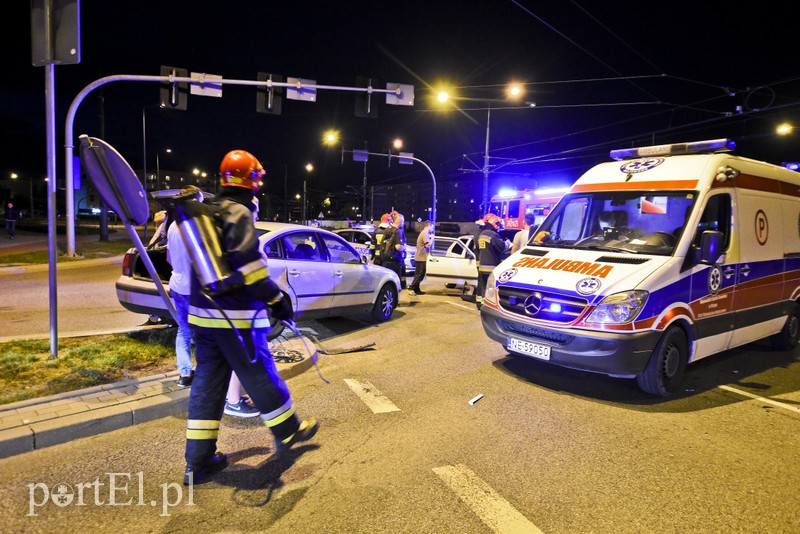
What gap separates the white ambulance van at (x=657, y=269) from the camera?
473 centimetres

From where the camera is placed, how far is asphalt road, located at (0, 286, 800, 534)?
2910 millimetres

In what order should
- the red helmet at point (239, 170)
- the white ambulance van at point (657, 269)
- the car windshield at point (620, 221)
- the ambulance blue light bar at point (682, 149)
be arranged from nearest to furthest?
the red helmet at point (239, 170) < the white ambulance van at point (657, 269) < the car windshield at point (620, 221) < the ambulance blue light bar at point (682, 149)

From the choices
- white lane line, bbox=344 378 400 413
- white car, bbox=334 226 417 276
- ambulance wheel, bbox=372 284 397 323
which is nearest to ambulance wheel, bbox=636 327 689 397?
white lane line, bbox=344 378 400 413

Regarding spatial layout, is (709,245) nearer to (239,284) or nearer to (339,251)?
(239,284)

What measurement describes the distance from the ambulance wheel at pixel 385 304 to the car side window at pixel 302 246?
1.76m

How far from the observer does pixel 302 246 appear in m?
7.18

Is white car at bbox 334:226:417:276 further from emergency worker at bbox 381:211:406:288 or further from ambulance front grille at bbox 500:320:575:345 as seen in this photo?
ambulance front grille at bbox 500:320:575:345

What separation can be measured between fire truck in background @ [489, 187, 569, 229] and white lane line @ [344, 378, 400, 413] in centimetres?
1618

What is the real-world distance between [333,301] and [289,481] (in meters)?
4.39

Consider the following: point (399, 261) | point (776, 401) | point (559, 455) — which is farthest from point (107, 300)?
point (776, 401)

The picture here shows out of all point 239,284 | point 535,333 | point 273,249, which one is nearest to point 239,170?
point 239,284

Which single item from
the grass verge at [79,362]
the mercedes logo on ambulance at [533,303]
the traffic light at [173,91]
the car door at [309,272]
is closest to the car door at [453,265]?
the car door at [309,272]

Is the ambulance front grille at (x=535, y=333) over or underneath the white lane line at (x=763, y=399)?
over

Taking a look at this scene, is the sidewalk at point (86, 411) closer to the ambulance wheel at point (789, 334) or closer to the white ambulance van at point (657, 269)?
the white ambulance van at point (657, 269)
